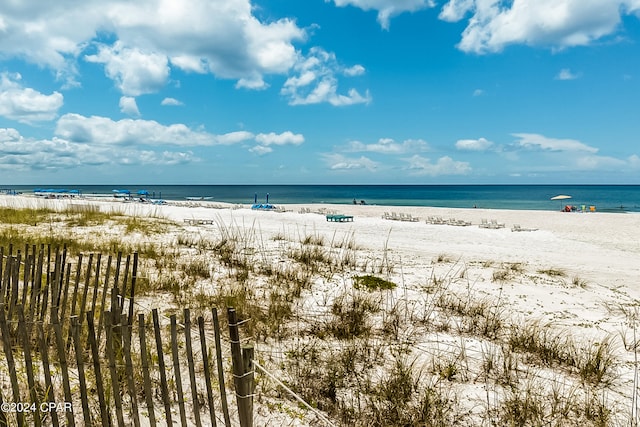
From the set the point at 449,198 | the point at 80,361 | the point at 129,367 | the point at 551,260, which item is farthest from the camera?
the point at 449,198

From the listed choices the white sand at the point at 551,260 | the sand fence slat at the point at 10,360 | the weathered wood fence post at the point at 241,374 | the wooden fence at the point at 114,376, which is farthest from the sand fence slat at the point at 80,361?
the white sand at the point at 551,260

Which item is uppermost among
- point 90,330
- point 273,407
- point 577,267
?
point 90,330

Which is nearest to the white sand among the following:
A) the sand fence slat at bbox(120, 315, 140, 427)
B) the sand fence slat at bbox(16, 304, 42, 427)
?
the sand fence slat at bbox(120, 315, 140, 427)

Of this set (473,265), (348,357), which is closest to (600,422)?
(348,357)

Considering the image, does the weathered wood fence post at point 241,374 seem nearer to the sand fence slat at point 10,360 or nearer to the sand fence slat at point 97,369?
the sand fence slat at point 97,369

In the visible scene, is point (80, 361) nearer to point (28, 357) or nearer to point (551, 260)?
point (28, 357)

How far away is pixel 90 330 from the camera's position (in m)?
2.03

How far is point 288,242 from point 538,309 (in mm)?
6218

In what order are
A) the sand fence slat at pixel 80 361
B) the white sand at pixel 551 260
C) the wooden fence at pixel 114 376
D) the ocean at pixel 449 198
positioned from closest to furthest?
the sand fence slat at pixel 80 361 < the wooden fence at pixel 114 376 < the white sand at pixel 551 260 < the ocean at pixel 449 198

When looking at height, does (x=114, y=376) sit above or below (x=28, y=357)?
below

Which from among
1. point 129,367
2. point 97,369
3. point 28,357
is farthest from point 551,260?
point 28,357

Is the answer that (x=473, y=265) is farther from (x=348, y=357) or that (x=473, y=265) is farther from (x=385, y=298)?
(x=348, y=357)

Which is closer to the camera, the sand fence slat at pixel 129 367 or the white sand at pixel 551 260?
the sand fence slat at pixel 129 367

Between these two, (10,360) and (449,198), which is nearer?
(10,360)
